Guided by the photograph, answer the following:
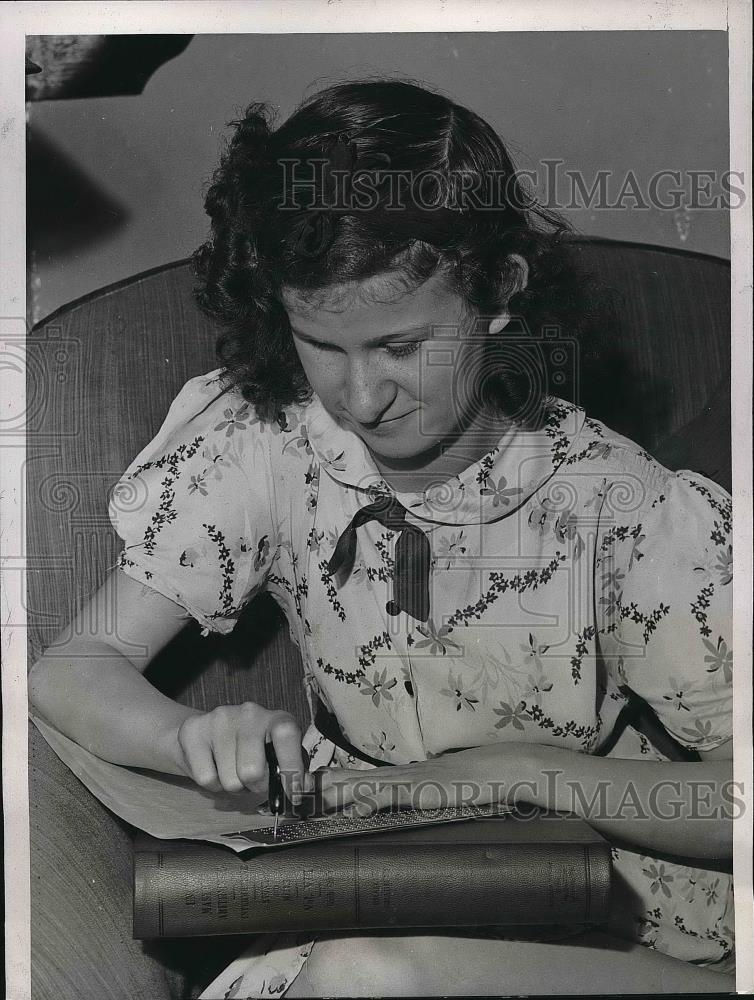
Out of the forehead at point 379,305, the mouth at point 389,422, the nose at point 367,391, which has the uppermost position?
the forehead at point 379,305

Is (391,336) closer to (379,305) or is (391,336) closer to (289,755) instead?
(379,305)

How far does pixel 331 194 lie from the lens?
39.2 inches

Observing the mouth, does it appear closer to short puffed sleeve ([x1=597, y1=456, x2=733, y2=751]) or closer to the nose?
the nose

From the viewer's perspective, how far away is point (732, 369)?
105cm

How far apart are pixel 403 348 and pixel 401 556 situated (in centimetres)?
21

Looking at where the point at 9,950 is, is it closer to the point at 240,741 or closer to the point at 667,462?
the point at 240,741

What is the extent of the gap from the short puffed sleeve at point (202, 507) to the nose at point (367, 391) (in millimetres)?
105

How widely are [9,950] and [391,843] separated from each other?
432 millimetres

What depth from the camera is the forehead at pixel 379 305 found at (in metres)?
0.97

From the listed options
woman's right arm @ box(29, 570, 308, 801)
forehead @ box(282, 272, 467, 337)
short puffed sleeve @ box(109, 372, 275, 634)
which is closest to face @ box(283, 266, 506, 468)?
forehead @ box(282, 272, 467, 337)

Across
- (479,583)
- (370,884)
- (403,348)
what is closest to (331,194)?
(403,348)

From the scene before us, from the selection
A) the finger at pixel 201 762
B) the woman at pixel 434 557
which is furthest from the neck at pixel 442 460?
the finger at pixel 201 762

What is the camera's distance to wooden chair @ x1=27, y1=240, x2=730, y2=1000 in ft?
3.36

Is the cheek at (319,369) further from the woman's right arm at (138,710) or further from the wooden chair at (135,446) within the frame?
the woman's right arm at (138,710)
